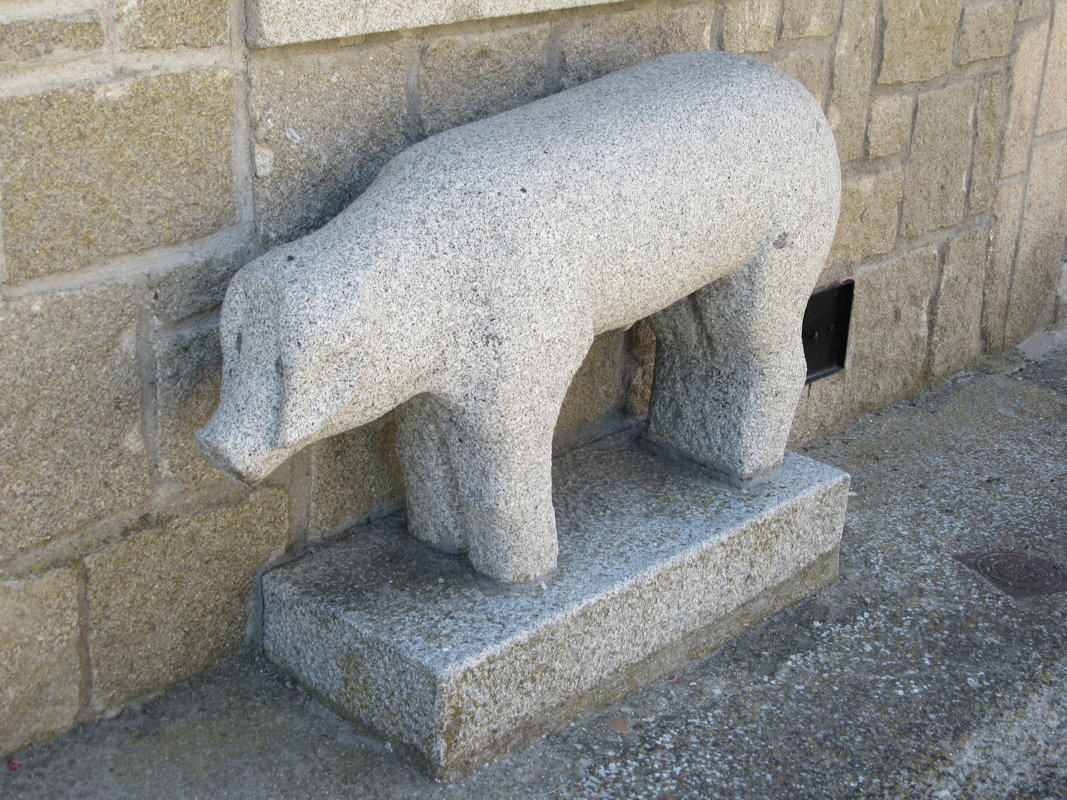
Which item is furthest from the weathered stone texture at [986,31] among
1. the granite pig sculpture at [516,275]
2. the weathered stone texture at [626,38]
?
the granite pig sculpture at [516,275]

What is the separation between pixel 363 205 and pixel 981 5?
95.5 inches

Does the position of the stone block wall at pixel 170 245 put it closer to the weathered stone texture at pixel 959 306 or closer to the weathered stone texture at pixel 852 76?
the weathered stone texture at pixel 852 76

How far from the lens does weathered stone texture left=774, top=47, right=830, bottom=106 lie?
3123 millimetres

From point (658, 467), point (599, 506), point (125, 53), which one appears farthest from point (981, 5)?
point (125, 53)

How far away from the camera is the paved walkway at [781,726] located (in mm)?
2191

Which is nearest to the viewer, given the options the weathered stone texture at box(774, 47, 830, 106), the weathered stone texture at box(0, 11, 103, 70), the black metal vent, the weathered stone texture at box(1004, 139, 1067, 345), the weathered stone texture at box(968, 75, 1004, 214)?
the weathered stone texture at box(0, 11, 103, 70)

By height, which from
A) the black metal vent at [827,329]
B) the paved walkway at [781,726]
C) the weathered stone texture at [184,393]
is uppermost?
the weathered stone texture at [184,393]

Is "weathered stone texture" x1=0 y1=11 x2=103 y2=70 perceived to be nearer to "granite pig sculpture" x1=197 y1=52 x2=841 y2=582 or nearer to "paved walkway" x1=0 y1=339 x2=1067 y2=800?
"granite pig sculpture" x1=197 y1=52 x2=841 y2=582

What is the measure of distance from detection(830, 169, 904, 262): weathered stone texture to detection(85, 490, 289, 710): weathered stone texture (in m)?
1.89

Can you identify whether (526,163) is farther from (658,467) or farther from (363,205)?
(658,467)

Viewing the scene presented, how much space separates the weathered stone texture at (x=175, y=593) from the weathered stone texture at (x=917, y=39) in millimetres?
2163

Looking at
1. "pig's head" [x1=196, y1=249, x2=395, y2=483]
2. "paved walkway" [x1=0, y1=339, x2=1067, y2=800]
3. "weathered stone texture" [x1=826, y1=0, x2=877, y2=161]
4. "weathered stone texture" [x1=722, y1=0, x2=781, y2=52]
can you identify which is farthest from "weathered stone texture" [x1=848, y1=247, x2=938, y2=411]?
"pig's head" [x1=196, y1=249, x2=395, y2=483]

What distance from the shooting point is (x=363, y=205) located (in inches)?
81.3

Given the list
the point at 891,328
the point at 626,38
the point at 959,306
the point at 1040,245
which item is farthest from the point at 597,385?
the point at 1040,245
